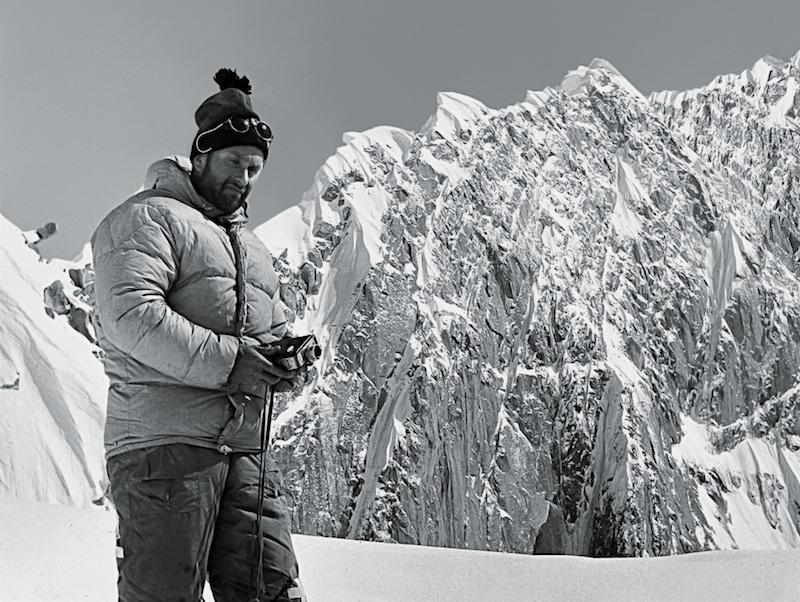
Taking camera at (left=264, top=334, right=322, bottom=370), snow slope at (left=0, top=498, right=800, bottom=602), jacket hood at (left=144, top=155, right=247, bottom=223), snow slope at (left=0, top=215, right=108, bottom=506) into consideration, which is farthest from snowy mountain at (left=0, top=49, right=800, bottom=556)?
camera at (left=264, top=334, right=322, bottom=370)

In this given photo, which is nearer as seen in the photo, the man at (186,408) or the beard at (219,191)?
the man at (186,408)

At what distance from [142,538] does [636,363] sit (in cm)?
7453

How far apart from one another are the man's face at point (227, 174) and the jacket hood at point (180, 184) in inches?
0.7

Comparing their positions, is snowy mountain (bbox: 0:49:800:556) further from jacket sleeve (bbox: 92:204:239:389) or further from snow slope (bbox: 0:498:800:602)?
jacket sleeve (bbox: 92:204:239:389)

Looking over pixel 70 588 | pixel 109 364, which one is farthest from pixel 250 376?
pixel 70 588

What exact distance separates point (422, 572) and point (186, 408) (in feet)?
13.8

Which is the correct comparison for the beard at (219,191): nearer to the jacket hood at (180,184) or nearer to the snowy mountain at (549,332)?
the jacket hood at (180,184)

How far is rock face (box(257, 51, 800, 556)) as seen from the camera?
2534 inches

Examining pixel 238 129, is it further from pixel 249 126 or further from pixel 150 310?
pixel 150 310

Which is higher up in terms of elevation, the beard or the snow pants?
the beard

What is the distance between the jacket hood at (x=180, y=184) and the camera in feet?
7.07

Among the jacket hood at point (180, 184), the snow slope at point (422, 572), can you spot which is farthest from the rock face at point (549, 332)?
the jacket hood at point (180, 184)

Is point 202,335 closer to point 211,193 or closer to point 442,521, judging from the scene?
point 211,193

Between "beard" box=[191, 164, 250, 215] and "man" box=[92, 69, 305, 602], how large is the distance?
0.26 ft
